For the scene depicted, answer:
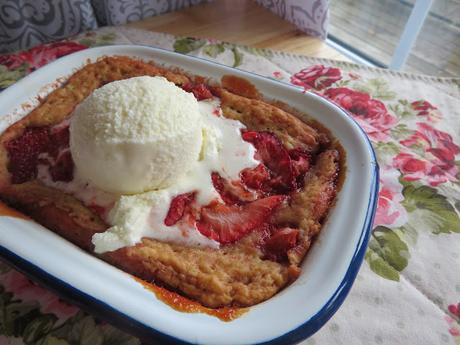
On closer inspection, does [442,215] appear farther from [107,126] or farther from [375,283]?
[107,126]

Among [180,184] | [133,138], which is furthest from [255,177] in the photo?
[133,138]

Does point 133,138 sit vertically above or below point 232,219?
above

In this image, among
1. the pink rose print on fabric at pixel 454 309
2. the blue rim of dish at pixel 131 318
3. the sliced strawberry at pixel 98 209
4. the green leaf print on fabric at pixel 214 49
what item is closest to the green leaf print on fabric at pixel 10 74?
the green leaf print on fabric at pixel 214 49

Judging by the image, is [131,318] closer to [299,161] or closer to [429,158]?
[299,161]

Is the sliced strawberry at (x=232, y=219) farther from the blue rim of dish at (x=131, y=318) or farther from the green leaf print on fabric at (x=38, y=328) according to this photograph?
the green leaf print on fabric at (x=38, y=328)

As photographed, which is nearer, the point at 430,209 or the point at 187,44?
the point at 430,209

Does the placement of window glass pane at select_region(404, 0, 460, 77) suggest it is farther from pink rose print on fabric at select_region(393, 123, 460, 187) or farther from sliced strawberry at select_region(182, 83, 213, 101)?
sliced strawberry at select_region(182, 83, 213, 101)
